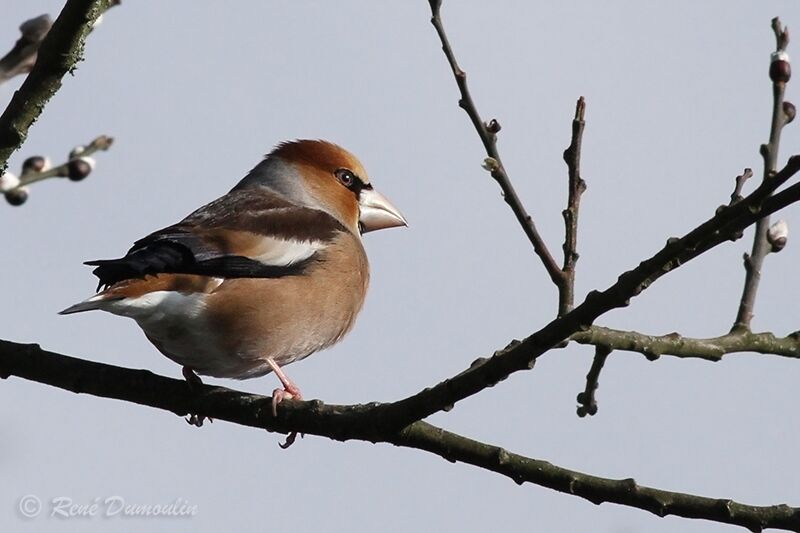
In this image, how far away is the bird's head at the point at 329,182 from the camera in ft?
23.0

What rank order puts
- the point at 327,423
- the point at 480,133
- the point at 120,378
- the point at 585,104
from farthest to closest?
the point at 120,378
the point at 327,423
the point at 480,133
the point at 585,104

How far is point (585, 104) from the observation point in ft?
10.7

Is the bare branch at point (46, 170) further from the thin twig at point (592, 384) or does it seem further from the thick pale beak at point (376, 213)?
the thick pale beak at point (376, 213)

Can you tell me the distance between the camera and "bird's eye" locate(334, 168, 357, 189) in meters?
7.13

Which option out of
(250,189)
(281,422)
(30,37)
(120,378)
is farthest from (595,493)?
(250,189)

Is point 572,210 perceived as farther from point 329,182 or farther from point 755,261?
point 329,182

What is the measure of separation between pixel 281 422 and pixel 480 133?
128cm

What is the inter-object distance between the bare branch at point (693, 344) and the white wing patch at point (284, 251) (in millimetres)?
2105

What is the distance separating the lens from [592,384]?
4.31 metres

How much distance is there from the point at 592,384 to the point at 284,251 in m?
2.02

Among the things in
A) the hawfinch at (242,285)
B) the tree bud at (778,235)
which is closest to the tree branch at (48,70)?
the hawfinch at (242,285)

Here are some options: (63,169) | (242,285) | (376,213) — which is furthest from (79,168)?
(376,213)

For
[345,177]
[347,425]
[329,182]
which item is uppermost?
[345,177]

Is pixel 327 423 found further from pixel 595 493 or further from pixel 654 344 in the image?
pixel 654 344
